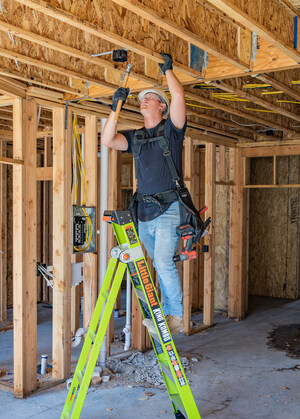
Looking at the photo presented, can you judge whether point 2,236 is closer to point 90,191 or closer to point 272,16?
point 90,191

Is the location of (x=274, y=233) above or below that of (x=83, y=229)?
below

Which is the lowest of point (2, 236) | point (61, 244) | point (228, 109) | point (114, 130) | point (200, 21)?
point (2, 236)

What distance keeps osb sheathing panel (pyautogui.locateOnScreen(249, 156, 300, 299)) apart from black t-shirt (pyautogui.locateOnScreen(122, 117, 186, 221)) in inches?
246

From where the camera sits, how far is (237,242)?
24.7ft

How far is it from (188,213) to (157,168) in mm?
338

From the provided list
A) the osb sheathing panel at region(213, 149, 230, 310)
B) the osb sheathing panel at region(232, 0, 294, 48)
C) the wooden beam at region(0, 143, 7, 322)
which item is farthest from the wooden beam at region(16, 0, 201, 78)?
the osb sheathing panel at region(213, 149, 230, 310)

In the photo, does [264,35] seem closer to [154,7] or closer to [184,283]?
[154,7]

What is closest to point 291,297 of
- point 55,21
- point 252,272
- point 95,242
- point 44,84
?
point 252,272

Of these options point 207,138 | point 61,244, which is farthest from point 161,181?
point 207,138

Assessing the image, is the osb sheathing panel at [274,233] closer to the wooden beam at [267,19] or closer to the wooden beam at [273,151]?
the wooden beam at [273,151]

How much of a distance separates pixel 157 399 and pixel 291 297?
17.1ft

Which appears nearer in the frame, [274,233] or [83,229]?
→ [83,229]

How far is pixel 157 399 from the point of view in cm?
429

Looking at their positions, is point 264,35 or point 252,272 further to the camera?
point 252,272
